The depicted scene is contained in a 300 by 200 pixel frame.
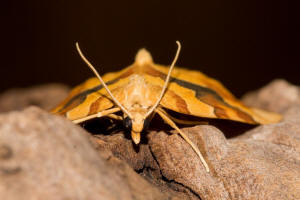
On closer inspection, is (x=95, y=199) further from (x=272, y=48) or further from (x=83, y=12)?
(x=272, y=48)

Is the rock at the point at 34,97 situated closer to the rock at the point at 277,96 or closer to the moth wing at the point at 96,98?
the moth wing at the point at 96,98

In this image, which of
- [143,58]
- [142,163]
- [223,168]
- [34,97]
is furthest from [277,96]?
[34,97]

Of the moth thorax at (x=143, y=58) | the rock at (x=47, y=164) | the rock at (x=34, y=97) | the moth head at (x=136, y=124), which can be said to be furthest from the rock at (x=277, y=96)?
the rock at (x=47, y=164)

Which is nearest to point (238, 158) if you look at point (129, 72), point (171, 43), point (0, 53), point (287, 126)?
point (287, 126)

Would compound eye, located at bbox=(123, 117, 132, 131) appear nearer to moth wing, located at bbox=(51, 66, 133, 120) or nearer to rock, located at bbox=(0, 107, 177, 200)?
moth wing, located at bbox=(51, 66, 133, 120)

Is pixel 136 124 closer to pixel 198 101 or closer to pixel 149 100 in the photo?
pixel 149 100
